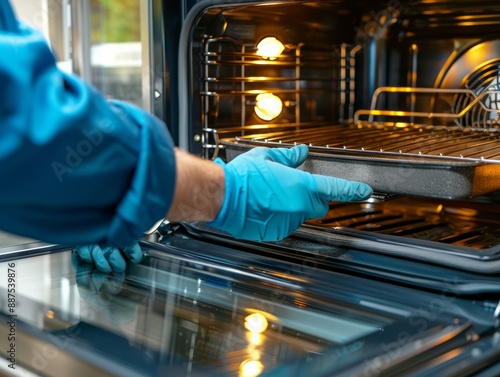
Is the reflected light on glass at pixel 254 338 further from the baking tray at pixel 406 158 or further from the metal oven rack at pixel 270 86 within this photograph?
the metal oven rack at pixel 270 86

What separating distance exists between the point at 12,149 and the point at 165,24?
28.7 inches

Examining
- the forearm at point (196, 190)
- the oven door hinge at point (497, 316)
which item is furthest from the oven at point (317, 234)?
the forearm at point (196, 190)

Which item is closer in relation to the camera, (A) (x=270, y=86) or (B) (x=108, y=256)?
(B) (x=108, y=256)

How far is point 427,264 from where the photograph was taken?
3.64 ft

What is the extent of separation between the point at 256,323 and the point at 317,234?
1.02ft

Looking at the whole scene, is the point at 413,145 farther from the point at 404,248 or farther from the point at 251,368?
the point at 251,368

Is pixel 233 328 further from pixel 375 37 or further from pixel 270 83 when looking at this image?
pixel 375 37

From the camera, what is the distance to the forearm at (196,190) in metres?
0.90

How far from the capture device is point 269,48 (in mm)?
1574

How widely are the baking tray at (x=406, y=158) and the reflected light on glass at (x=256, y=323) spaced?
1.18 feet

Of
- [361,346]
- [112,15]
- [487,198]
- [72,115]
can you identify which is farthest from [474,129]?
[112,15]

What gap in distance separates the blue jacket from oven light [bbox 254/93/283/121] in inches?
29.4

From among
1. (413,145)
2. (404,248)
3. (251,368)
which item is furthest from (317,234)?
(251,368)

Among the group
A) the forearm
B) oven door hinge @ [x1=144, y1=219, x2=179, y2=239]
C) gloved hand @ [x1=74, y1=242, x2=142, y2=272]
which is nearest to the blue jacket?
the forearm
